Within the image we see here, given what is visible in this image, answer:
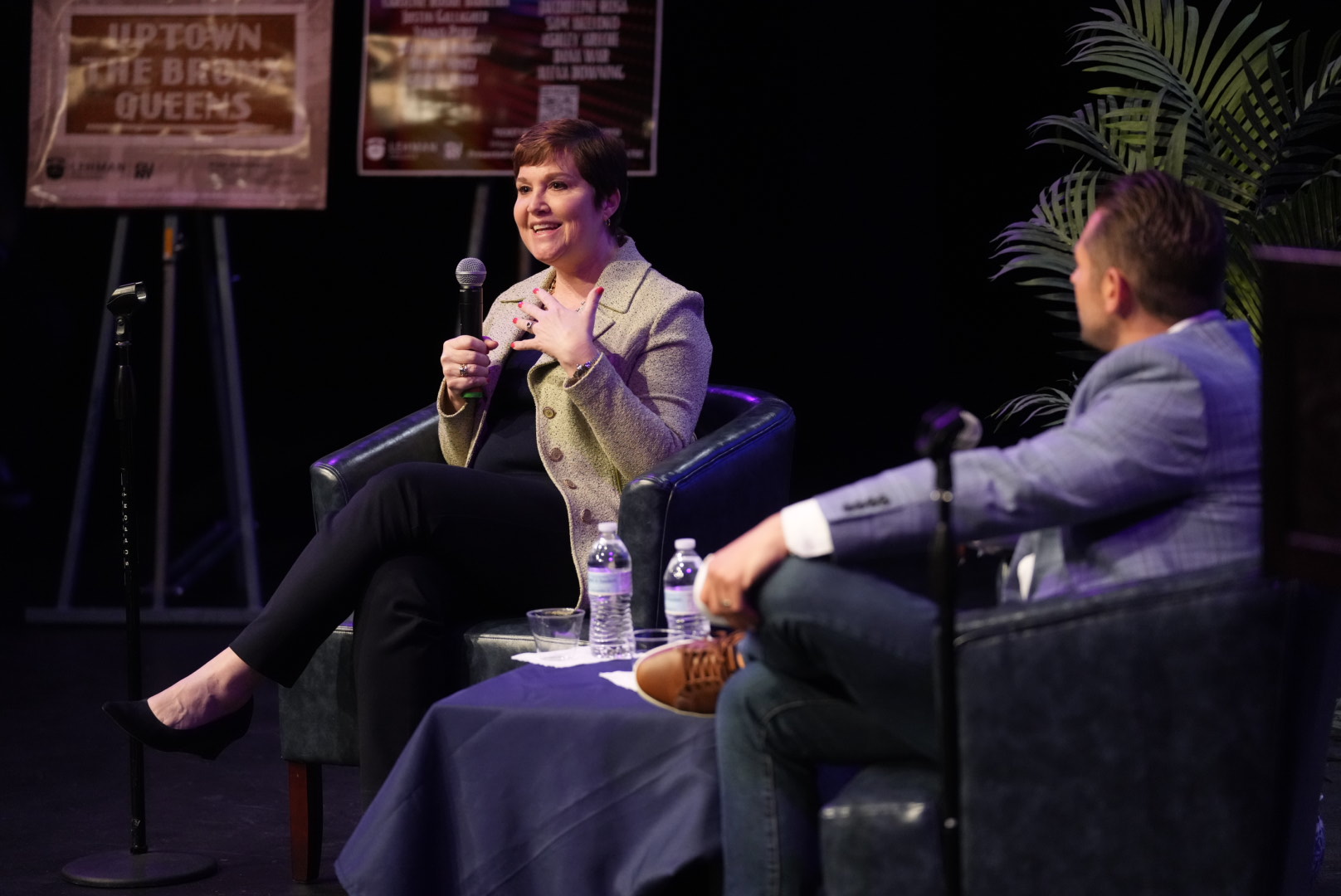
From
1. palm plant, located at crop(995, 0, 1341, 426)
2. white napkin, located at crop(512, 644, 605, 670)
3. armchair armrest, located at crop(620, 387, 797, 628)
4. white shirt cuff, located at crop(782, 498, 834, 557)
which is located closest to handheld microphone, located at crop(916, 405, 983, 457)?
white shirt cuff, located at crop(782, 498, 834, 557)

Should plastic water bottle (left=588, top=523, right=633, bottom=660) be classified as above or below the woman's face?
below

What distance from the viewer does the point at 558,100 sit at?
4.65 metres

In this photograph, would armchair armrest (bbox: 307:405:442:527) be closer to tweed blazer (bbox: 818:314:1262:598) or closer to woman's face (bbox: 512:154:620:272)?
woman's face (bbox: 512:154:620:272)

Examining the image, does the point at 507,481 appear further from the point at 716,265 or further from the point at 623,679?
the point at 716,265

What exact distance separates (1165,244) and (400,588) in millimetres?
1333

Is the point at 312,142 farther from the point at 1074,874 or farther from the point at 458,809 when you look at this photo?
the point at 1074,874

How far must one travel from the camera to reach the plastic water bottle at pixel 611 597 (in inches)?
94.8

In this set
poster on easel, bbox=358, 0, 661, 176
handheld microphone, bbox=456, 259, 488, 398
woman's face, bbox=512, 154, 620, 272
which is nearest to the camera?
handheld microphone, bbox=456, 259, 488, 398

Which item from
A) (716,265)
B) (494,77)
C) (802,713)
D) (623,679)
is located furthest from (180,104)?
(802,713)

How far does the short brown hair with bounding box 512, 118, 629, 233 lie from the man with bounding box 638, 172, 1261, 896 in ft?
4.39

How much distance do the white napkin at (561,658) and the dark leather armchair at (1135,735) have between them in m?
0.82

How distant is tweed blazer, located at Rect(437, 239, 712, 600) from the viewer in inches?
109

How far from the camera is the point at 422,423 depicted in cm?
315

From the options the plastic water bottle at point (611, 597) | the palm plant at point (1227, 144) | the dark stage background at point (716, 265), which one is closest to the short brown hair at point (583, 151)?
the plastic water bottle at point (611, 597)
